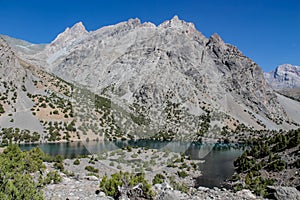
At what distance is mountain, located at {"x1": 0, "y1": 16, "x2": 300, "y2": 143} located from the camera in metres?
87.1

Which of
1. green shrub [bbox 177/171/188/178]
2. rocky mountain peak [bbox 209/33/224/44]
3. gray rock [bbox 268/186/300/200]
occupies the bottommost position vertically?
green shrub [bbox 177/171/188/178]

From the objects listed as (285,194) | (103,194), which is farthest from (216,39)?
(103,194)

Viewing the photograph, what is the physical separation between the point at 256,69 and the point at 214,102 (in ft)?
189

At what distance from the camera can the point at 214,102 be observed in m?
137

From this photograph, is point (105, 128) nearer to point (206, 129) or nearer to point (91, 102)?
point (91, 102)

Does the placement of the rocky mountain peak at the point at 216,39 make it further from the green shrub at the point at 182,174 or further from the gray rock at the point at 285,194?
the gray rock at the point at 285,194

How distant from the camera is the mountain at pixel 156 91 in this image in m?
87.1

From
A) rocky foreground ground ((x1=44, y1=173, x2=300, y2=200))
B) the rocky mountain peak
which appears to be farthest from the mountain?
rocky foreground ground ((x1=44, y1=173, x2=300, y2=200))

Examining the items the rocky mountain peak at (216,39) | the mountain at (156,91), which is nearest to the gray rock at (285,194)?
the mountain at (156,91)

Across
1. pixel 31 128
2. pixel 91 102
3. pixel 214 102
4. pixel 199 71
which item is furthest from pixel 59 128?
pixel 199 71

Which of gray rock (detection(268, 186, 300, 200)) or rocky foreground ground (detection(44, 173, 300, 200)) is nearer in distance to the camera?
rocky foreground ground (detection(44, 173, 300, 200))

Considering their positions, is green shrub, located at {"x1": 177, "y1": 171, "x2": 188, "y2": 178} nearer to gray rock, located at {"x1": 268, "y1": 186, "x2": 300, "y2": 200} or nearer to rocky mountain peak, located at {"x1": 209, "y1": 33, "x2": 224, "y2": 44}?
gray rock, located at {"x1": 268, "y1": 186, "x2": 300, "y2": 200}

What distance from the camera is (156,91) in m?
128

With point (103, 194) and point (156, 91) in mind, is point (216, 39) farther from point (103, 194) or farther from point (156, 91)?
point (103, 194)
